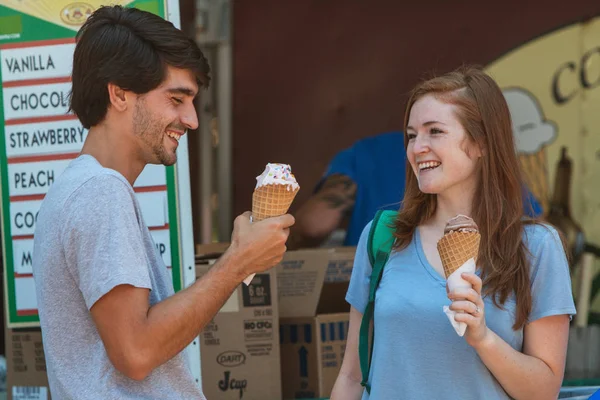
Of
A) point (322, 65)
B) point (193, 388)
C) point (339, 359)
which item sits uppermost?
point (322, 65)

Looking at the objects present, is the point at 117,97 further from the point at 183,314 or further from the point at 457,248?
the point at 457,248

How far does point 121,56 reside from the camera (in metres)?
2.28

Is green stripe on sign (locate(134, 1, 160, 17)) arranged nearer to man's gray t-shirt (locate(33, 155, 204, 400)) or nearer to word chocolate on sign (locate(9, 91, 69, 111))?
word chocolate on sign (locate(9, 91, 69, 111))

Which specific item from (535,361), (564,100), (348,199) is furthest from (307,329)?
(564,100)

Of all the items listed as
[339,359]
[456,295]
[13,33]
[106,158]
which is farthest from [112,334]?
[339,359]

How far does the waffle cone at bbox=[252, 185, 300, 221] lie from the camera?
2334mm

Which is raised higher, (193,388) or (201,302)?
(201,302)

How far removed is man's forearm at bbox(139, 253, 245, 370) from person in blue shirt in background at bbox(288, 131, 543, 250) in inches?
125

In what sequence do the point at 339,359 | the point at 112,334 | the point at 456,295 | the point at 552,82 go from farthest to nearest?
the point at 552,82
the point at 339,359
the point at 456,295
the point at 112,334

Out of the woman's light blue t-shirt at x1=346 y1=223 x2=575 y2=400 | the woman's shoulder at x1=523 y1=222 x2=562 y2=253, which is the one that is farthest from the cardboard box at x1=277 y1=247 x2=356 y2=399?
the woman's shoulder at x1=523 y1=222 x2=562 y2=253

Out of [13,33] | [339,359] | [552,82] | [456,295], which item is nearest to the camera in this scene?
[456,295]

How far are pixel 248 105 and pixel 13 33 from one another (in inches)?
98.8

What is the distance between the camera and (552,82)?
5973mm

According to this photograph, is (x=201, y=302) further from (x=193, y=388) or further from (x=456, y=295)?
(x=456, y=295)
